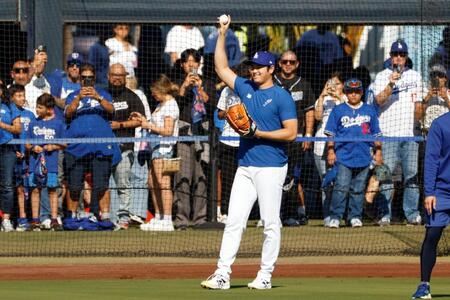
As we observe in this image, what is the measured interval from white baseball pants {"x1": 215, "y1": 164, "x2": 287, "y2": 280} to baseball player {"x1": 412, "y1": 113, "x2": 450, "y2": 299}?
1.54 m

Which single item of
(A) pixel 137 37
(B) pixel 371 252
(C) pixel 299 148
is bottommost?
(B) pixel 371 252

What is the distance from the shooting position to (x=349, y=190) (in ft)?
58.8

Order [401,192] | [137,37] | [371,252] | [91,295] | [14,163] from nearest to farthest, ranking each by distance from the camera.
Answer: [91,295], [371,252], [14,163], [401,192], [137,37]

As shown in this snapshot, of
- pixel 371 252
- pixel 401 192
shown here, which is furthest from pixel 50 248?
pixel 401 192

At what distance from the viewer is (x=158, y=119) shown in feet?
58.3

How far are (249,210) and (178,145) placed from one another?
5877 millimetres

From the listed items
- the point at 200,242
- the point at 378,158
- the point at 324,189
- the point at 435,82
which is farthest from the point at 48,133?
the point at 435,82

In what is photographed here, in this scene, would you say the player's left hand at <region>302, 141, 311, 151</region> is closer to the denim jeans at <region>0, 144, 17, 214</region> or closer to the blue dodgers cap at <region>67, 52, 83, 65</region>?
the blue dodgers cap at <region>67, 52, 83, 65</region>

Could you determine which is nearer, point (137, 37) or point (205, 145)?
point (205, 145)

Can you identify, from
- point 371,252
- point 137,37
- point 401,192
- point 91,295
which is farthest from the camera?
point 137,37

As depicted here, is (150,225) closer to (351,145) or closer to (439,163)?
(351,145)

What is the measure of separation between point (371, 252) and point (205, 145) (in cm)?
321

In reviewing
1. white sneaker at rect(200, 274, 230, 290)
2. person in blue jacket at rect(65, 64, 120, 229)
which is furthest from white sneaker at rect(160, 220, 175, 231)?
white sneaker at rect(200, 274, 230, 290)

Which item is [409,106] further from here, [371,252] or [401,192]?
[371,252]
